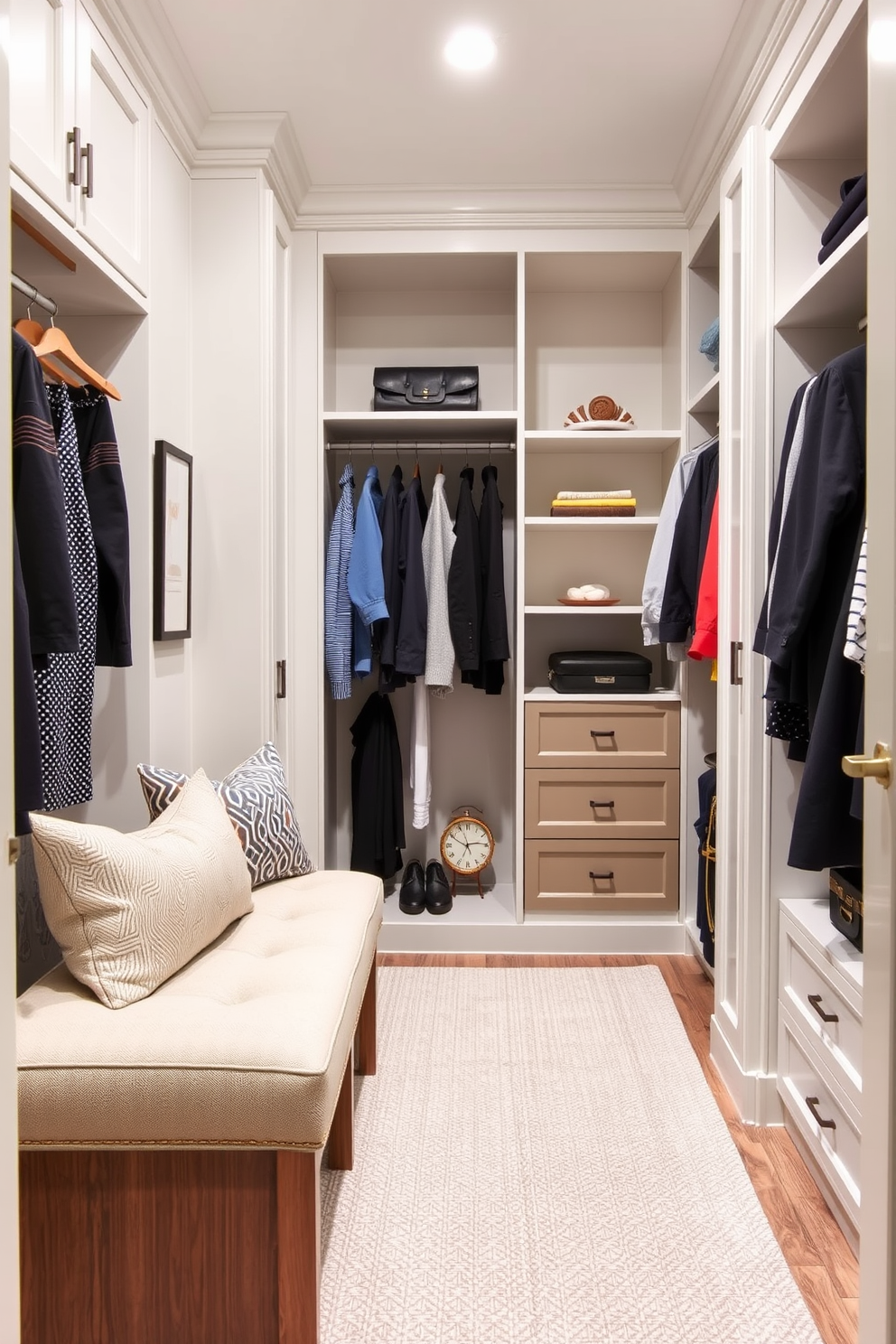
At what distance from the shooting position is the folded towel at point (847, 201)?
1.64m

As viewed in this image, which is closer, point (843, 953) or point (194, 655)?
point (843, 953)

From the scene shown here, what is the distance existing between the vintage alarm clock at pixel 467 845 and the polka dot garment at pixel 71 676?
5.45 feet

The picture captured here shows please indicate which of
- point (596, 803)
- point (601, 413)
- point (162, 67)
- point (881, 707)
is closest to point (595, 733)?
point (596, 803)

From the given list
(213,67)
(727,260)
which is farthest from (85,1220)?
(213,67)

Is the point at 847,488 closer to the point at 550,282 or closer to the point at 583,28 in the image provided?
the point at 583,28

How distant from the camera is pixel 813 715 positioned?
5.69 ft

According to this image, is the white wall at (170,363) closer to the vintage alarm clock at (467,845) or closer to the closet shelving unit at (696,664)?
the vintage alarm clock at (467,845)

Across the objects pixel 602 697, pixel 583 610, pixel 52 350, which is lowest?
pixel 602 697

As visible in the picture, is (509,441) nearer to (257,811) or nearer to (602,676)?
(602,676)

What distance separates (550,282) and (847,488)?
78.8 inches

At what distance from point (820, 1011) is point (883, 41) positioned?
162 cm

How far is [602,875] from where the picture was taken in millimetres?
2992

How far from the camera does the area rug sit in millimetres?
1413

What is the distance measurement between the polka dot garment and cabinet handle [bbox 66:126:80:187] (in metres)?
0.41
